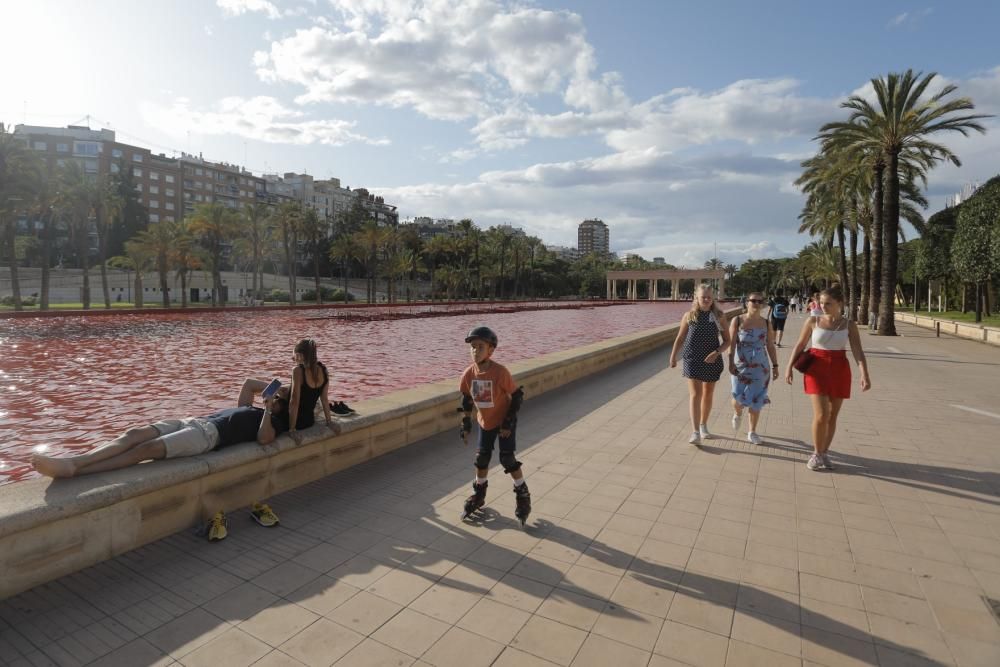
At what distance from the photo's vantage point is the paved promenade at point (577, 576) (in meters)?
Result: 2.66

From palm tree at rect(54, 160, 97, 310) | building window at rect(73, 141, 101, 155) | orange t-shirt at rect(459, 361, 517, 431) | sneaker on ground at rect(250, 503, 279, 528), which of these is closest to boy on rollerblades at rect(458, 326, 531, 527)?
orange t-shirt at rect(459, 361, 517, 431)

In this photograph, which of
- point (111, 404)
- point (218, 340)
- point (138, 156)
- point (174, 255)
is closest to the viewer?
point (111, 404)

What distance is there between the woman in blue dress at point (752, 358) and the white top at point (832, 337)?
0.92 metres

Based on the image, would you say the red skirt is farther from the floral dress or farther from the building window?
the building window

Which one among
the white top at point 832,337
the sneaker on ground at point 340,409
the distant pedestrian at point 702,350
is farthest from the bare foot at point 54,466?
the white top at point 832,337

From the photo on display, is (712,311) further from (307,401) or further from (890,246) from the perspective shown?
(890,246)

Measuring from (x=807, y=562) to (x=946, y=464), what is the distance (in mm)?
3244

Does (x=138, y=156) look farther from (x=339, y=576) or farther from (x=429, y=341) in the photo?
(x=339, y=576)

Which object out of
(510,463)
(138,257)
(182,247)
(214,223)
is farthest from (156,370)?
(138,257)

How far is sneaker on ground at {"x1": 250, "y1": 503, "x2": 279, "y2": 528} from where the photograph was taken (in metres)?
3.94

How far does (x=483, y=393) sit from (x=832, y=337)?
347 cm

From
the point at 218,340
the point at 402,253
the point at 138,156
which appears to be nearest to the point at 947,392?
the point at 218,340

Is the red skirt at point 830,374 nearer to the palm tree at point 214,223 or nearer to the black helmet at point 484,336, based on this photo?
the black helmet at point 484,336

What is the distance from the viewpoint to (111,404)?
27.6 feet
